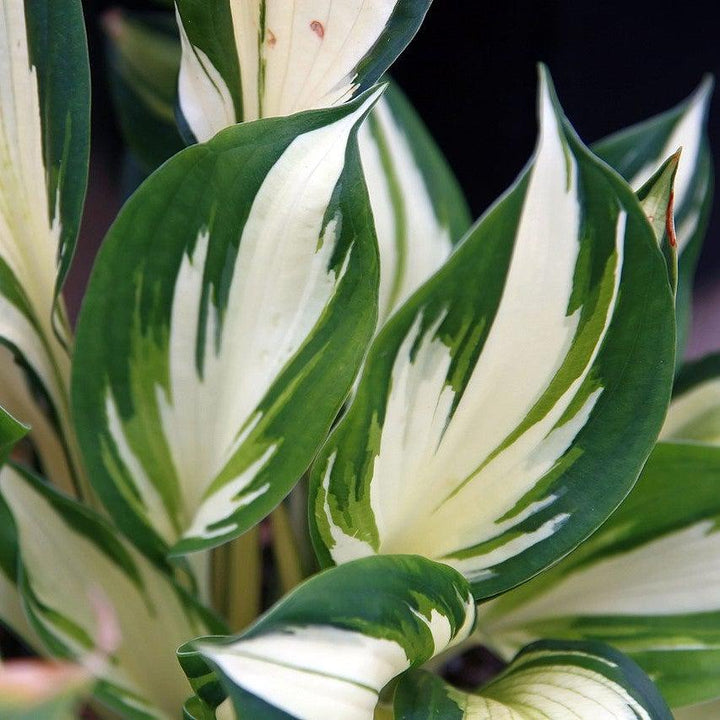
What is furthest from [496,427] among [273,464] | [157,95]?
[157,95]

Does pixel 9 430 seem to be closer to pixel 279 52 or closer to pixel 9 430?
pixel 9 430

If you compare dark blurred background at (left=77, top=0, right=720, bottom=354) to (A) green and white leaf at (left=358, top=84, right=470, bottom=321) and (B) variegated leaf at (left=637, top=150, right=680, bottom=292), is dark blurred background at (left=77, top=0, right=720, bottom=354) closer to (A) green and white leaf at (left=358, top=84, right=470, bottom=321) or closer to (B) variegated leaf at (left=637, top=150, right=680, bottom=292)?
(A) green and white leaf at (left=358, top=84, right=470, bottom=321)

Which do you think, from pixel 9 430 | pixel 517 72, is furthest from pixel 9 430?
pixel 517 72

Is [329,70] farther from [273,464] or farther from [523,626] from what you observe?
[523,626]

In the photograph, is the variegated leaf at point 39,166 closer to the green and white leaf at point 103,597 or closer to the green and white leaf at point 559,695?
the green and white leaf at point 103,597

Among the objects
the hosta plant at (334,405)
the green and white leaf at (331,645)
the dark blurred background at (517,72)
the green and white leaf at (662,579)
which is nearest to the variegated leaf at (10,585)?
the hosta plant at (334,405)

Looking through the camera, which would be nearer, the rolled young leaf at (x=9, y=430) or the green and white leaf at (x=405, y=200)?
the rolled young leaf at (x=9, y=430)
